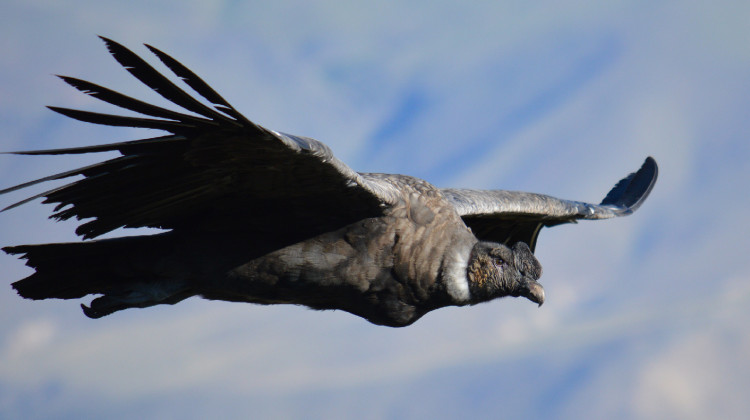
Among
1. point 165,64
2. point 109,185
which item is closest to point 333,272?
point 109,185

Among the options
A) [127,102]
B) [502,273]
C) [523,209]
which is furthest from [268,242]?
[523,209]

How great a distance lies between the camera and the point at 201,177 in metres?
5.64

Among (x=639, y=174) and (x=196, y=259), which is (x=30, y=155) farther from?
(x=639, y=174)

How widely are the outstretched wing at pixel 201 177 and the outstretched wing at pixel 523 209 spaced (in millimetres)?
1655

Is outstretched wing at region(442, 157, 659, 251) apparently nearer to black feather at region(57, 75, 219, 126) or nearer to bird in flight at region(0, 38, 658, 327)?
bird in flight at region(0, 38, 658, 327)

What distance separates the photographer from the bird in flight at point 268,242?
5.47 meters

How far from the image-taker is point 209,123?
195 inches

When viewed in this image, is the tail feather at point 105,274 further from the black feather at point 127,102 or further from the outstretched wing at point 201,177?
the black feather at point 127,102

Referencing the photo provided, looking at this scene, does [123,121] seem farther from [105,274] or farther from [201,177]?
[105,274]

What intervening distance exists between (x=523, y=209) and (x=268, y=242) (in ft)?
9.60

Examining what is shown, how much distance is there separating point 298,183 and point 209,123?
3.20 feet

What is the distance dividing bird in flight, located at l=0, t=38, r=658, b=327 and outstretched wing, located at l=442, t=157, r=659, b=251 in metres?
0.70

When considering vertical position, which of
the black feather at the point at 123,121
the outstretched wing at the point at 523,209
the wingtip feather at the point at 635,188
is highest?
the wingtip feather at the point at 635,188

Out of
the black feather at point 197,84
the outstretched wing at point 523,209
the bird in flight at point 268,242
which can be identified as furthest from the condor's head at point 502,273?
the black feather at point 197,84
